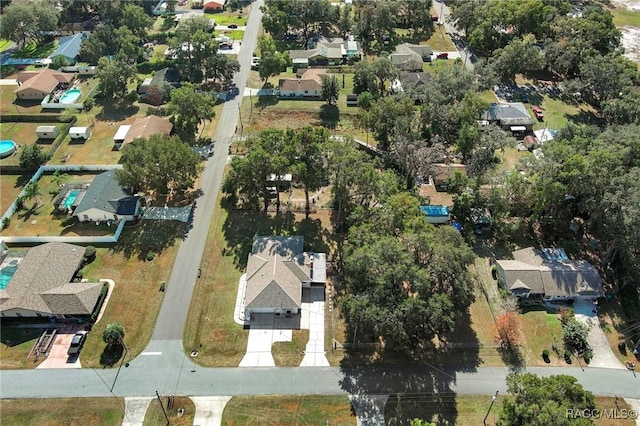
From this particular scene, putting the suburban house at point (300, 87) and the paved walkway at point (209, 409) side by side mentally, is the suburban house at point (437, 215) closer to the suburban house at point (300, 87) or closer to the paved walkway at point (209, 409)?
the paved walkway at point (209, 409)

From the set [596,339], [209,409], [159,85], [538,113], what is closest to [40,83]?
[159,85]

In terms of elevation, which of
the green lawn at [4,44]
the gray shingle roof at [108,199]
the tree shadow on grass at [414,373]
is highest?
the green lawn at [4,44]

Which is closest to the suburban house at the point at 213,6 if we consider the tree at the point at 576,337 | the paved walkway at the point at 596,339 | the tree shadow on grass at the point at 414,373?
the tree shadow on grass at the point at 414,373

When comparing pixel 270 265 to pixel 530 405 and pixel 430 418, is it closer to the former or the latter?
pixel 430 418

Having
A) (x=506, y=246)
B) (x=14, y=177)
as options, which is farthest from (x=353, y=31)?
(x=14, y=177)

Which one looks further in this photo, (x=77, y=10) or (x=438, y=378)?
(x=77, y=10)

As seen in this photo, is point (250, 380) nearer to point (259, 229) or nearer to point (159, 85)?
point (259, 229)
